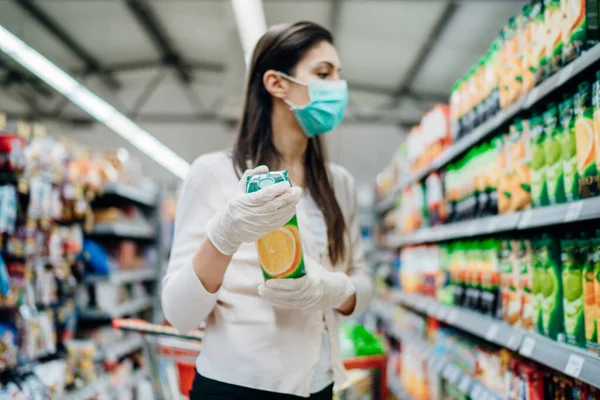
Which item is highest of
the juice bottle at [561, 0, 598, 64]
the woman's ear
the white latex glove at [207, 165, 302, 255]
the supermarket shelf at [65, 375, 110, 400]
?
the juice bottle at [561, 0, 598, 64]

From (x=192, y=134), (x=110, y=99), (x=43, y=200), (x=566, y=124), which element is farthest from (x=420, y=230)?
(x=192, y=134)

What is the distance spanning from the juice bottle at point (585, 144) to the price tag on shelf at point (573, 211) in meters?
0.04

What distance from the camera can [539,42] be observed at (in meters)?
1.94

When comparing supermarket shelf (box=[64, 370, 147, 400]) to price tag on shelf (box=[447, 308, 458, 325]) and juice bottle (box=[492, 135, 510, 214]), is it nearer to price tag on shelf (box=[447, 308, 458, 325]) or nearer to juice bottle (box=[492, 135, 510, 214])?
price tag on shelf (box=[447, 308, 458, 325])

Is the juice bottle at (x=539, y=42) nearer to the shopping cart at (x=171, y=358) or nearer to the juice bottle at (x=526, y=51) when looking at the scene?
the juice bottle at (x=526, y=51)

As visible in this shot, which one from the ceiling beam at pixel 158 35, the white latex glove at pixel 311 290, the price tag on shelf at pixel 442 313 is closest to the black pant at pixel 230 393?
the white latex glove at pixel 311 290

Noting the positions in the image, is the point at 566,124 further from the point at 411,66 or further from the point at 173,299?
the point at 411,66

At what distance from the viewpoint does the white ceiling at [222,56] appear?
726 centimetres

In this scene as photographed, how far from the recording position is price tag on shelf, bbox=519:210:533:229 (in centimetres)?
191

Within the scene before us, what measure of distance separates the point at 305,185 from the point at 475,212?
52.2 inches

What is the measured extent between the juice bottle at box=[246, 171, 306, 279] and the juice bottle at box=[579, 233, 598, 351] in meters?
0.97

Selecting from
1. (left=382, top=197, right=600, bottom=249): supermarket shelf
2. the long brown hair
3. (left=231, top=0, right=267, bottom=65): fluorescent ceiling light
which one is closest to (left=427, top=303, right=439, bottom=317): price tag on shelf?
(left=382, top=197, right=600, bottom=249): supermarket shelf

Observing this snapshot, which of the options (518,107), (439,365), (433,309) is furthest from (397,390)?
(518,107)

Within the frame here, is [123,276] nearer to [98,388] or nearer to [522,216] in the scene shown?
[98,388]
